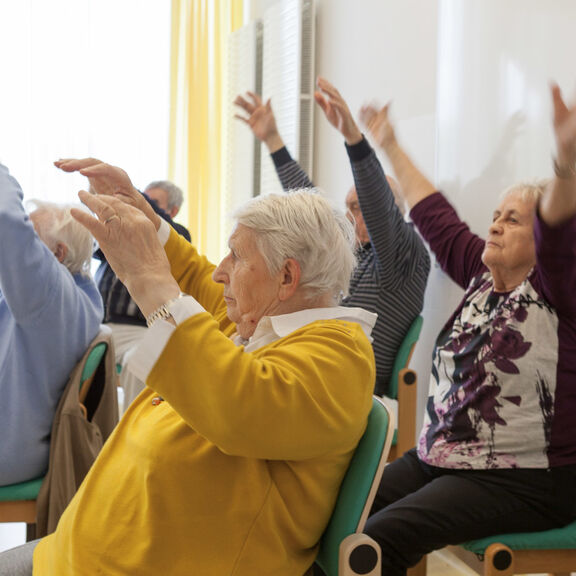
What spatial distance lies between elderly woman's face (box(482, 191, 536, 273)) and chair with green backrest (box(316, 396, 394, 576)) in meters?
0.74

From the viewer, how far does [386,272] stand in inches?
95.1

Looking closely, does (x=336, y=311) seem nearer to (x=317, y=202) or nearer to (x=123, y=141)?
(x=317, y=202)

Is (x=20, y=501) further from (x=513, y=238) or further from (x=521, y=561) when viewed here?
(x=513, y=238)

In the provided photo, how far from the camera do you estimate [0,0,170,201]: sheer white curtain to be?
5016 mm

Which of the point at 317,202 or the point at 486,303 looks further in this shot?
the point at 486,303

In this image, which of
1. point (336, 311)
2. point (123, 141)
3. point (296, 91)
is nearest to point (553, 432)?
point (336, 311)

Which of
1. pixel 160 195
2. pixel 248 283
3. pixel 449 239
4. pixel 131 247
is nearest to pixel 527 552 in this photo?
pixel 248 283

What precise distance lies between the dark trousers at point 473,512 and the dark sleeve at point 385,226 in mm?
975

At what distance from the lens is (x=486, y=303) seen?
68.8 inches

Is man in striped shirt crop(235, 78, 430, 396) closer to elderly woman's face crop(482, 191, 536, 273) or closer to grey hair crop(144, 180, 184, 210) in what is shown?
elderly woman's face crop(482, 191, 536, 273)

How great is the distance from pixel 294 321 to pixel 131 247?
314mm

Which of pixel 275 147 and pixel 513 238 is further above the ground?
pixel 275 147

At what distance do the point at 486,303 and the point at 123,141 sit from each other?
13.4 feet

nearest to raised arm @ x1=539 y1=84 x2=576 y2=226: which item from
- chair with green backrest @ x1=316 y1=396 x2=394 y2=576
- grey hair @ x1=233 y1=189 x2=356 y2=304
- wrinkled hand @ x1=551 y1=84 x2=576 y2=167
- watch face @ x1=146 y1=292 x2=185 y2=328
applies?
wrinkled hand @ x1=551 y1=84 x2=576 y2=167
